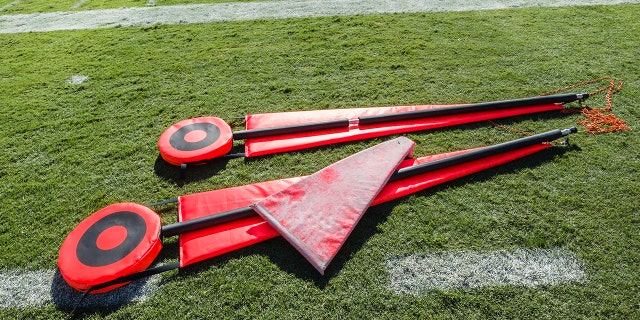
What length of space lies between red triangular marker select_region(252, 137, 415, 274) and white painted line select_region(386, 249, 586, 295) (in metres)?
0.58

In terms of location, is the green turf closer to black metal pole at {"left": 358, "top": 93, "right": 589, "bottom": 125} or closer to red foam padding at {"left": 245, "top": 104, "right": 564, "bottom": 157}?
red foam padding at {"left": 245, "top": 104, "right": 564, "bottom": 157}

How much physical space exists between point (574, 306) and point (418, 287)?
3.89 ft

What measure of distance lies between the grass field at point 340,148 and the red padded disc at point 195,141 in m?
0.20

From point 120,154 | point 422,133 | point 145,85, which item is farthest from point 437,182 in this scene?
point 145,85

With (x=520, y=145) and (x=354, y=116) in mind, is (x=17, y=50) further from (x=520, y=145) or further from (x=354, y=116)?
(x=520, y=145)

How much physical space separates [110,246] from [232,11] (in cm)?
718

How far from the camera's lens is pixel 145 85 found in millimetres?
6180

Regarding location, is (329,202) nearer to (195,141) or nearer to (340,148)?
A: (340,148)

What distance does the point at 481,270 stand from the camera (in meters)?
3.27

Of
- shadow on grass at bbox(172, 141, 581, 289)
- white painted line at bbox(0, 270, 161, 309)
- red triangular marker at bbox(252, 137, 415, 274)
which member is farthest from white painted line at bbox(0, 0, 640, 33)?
white painted line at bbox(0, 270, 161, 309)

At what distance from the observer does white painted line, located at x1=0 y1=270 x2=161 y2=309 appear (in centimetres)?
318

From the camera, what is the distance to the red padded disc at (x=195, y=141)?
4.41 metres

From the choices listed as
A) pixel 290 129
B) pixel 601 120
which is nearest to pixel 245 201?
pixel 290 129

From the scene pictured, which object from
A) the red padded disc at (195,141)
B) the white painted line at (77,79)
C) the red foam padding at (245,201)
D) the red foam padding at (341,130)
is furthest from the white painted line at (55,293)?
the white painted line at (77,79)
